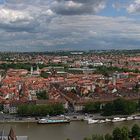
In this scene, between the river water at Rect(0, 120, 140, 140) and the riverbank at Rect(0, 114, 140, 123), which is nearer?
the river water at Rect(0, 120, 140, 140)

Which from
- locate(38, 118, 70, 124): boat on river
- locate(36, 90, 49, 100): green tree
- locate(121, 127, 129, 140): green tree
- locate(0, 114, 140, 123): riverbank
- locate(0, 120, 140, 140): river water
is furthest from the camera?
locate(36, 90, 49, 100): green tree

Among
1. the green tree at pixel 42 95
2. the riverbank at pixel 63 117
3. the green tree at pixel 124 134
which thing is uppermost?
the green tree at pixel 124 134

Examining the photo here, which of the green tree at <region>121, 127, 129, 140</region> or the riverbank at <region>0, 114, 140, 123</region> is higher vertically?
the green tree at <region>121, 127, 129, 140</region>

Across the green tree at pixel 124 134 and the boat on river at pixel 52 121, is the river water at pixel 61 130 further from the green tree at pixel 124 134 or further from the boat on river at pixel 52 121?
the green tree at pixel 124 134

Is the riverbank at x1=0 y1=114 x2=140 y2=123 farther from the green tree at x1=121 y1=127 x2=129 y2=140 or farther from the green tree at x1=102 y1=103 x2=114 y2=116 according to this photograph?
the green tree at x1=121 y1=127 x2=129 y2=140

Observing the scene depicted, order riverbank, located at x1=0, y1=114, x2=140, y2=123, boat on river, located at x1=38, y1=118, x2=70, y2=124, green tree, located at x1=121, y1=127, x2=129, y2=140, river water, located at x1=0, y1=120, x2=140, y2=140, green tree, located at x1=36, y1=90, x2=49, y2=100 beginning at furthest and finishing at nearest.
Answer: green tree, located at x1=36, y1=90, x2=49, y2=100, riverbank, located at x1=0, y1=114, x2=140, y2=123, boat on river, located at x1=38, y1=118, x2=70, y2=124, river water, located at x1=0, y1=120, x2=140, y2=140, green tree, located at x1=121, y1=127, x2=129, y2=140

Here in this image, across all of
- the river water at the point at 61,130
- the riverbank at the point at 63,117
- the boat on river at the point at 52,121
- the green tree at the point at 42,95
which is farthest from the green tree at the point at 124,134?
the green tree at the point at 42,95

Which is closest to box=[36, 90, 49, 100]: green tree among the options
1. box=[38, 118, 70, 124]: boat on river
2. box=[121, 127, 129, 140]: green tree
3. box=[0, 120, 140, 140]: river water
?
box=[38, 118, 70, 124]: boat on river

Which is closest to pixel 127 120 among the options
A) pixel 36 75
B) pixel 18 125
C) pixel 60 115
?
pixel 60 115

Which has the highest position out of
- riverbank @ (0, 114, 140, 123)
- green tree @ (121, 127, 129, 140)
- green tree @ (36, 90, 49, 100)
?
green tree @ (121, 127, 129, 140)

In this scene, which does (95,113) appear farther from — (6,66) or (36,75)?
(6,66)
